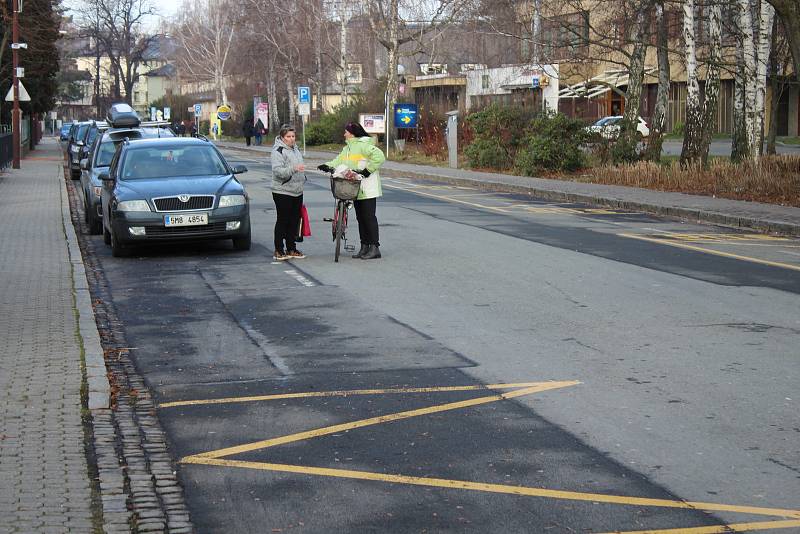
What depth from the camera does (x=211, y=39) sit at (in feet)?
331

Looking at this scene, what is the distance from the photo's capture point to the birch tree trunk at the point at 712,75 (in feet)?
96.5

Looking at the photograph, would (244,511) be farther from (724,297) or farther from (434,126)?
(434,126)

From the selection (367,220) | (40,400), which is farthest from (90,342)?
(367,220)

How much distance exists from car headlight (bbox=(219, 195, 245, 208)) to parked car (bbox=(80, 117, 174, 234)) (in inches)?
86.6

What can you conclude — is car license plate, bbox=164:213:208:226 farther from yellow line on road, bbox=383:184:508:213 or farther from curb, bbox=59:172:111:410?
yellow line on road, bbox=383:184:508:213

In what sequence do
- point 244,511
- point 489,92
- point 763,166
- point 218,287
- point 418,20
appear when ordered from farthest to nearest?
point 489,92, point 418,20, point 763,166, point 218,287, point 244,511

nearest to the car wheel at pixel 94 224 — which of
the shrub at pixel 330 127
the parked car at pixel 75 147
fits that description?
the parked car at pixel 75 147

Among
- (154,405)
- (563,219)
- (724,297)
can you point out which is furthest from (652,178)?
(154,405)

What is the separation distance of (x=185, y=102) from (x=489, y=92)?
55043 millimetres

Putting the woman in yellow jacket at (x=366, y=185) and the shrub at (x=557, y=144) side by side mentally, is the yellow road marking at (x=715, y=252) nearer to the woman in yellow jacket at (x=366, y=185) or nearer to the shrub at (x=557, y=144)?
the woman in yellow jacket at (x=366, y=185)

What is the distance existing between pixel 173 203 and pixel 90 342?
681 centimetres

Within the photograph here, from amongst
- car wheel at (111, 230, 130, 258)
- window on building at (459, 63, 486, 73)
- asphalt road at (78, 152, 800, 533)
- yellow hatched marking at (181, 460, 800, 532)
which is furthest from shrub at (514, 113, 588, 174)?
window on building at (459, 63, 486, 73)

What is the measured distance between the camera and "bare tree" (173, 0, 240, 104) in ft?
311

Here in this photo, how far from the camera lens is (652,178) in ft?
95.1
